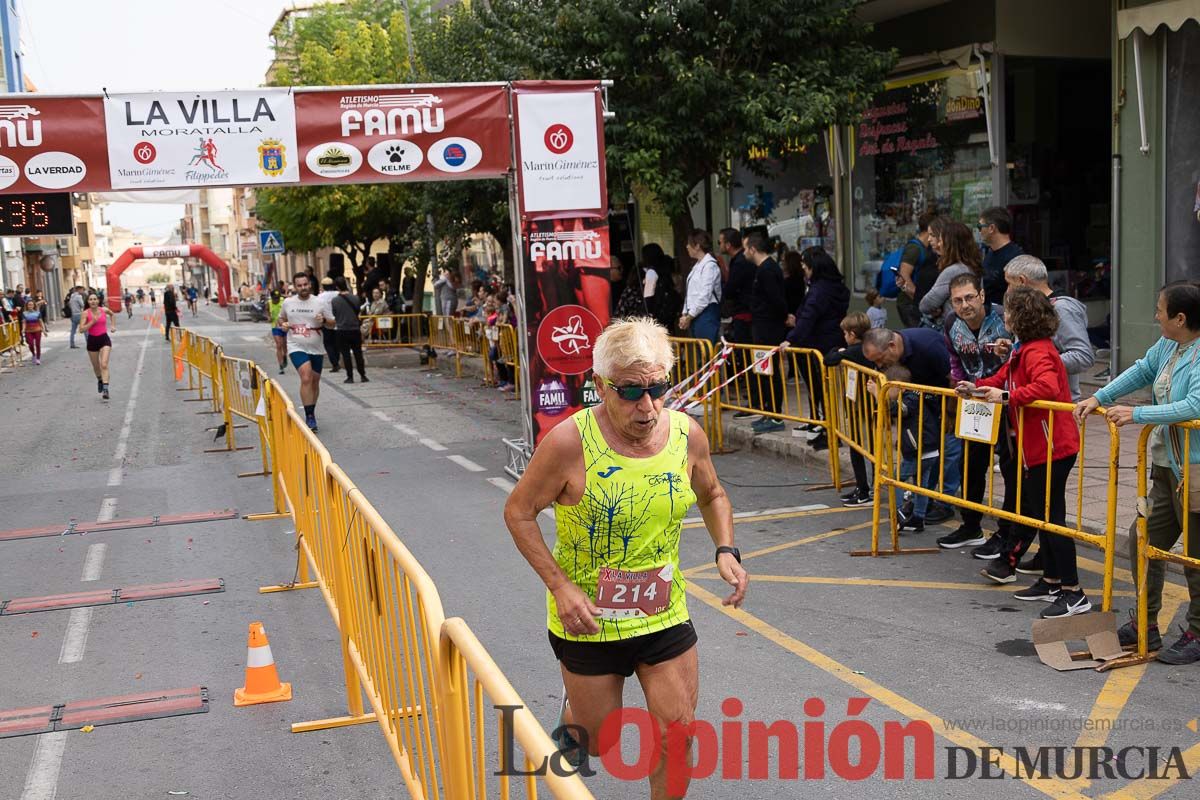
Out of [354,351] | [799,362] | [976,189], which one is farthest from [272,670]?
[354,351]

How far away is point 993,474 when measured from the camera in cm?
770

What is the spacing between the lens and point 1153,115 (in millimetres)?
12531

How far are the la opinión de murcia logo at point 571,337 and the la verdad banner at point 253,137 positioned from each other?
1542mm

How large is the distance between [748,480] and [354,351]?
1312cm

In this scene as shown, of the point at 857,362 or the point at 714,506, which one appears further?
the point at 857,362

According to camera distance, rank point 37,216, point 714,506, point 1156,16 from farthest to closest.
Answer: point 37,216, point 1156,16, point 714,506

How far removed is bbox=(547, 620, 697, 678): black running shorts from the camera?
3764 mm

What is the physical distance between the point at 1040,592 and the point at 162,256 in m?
93.1

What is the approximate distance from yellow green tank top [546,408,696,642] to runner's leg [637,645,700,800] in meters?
0.13

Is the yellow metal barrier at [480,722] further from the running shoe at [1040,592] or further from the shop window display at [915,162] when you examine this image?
the shop window display at [915,162]

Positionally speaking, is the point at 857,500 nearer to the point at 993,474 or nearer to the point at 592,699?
the point at 993,474

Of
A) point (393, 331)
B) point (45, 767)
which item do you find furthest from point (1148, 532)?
point (393, 331)

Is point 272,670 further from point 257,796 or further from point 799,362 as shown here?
point 799,362

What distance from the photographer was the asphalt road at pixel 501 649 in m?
4.98
